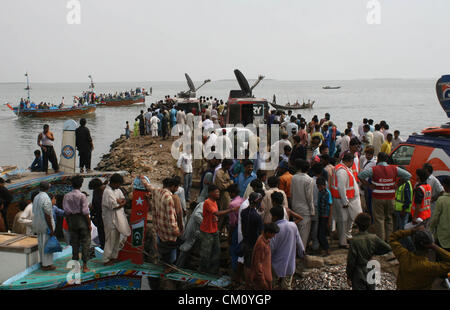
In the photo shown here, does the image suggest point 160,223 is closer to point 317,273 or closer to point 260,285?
point 260,285

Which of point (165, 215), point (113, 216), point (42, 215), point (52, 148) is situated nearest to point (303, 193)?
point (165, 215)

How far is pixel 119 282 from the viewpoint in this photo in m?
→ 6.70

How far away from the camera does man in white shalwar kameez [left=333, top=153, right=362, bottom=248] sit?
691 centimetres

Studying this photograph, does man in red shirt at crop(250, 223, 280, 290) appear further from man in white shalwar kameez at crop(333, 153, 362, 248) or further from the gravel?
man in white shalwar kameez at crop(333, 153, 362, 248)

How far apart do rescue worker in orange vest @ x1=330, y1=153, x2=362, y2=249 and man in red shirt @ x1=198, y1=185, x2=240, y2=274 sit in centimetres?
186

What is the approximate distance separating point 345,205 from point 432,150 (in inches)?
90.9

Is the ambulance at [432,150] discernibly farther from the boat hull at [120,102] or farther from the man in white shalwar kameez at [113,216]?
the boat hull at [120,102]

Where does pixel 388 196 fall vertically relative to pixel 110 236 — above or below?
above

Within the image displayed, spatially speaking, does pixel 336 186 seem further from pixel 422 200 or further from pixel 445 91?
pixel 445 91

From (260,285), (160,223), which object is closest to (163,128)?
(160,223)

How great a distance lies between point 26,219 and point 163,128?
14.3 m

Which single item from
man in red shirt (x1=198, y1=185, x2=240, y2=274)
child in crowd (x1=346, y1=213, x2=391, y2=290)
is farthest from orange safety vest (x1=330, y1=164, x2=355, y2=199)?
A: child in crowd (x1=346, y1=213, x2=391, y2=290)

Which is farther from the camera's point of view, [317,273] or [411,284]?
[317,273]

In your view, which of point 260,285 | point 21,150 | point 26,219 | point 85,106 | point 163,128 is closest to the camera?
point 260,285
